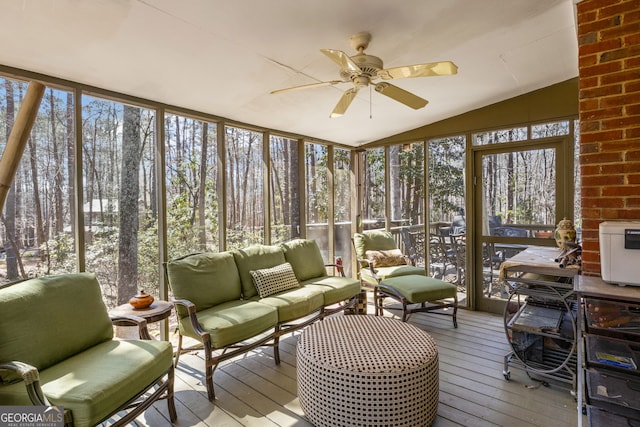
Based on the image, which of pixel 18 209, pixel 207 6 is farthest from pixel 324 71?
pixel 18 209

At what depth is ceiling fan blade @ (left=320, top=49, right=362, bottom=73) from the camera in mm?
1936

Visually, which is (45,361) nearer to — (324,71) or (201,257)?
(201,257)

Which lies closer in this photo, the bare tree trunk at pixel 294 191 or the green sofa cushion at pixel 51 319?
the green sofa cushion at pixel 51 319

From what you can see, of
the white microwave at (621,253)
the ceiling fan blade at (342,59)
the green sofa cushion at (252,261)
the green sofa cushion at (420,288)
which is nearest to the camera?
the white microwave at (621,253)

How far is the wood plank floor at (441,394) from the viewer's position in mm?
2219

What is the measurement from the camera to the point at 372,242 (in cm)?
481

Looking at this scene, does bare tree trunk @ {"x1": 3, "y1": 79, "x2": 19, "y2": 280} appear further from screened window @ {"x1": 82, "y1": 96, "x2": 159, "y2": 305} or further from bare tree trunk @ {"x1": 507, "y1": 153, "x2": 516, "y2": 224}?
bare tree trunk @ {"x1": 507, "y1": 153, "x2": 516, "y2": 224}

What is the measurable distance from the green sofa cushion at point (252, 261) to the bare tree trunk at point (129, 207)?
3.04ft

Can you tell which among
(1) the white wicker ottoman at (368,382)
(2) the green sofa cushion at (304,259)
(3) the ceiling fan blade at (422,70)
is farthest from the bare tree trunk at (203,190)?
(3) the ceiling fan blade at (422,70)

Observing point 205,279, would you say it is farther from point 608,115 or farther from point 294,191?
point 608,115

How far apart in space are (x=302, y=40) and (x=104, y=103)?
1.76 meters

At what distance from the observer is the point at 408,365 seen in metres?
2.02

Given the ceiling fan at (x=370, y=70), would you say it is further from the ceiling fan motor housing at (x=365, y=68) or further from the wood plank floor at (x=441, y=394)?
the wood plank floor at (x=441, y=394)

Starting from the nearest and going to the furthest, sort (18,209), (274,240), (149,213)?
(18,209) → (149,213) → (274,240)
